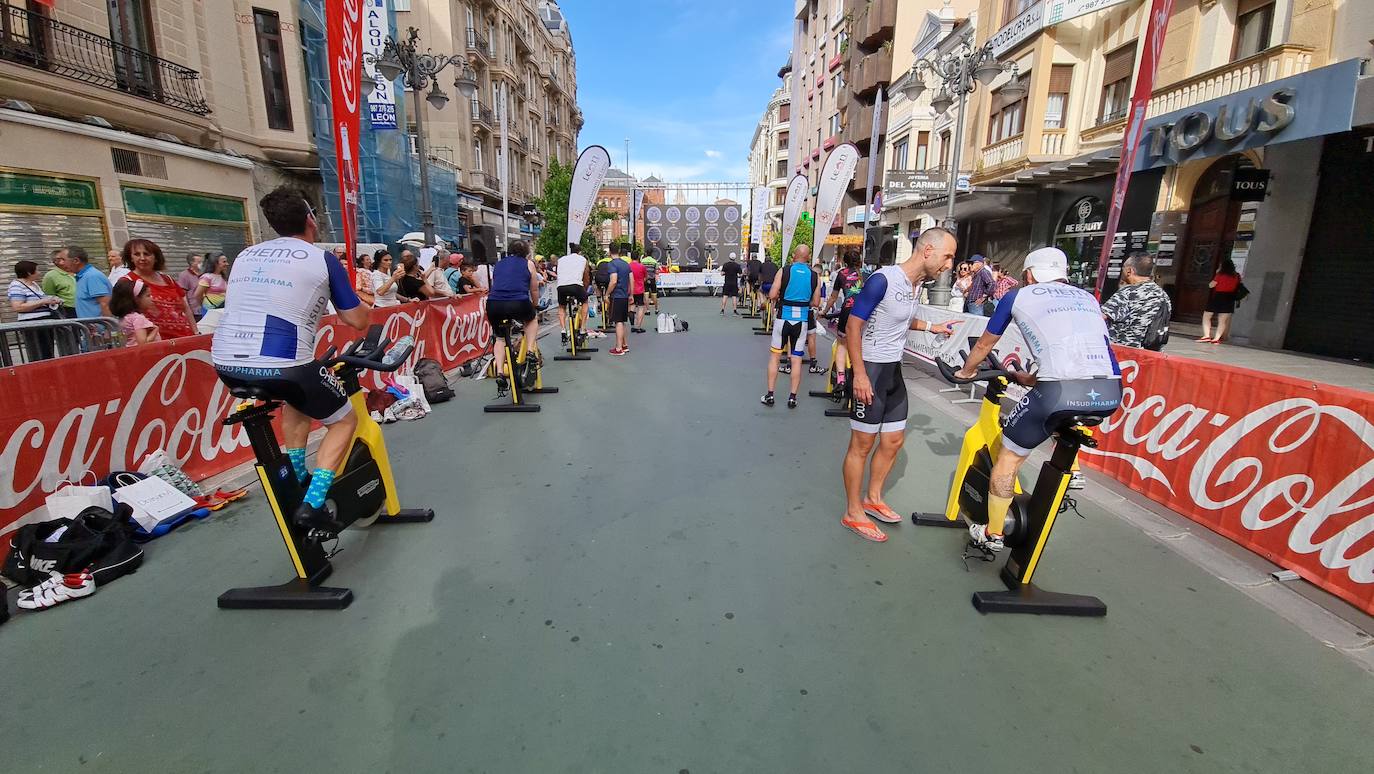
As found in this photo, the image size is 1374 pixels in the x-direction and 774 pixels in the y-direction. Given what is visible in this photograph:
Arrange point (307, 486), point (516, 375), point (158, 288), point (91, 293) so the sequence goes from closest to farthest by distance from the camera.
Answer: point (307, 486) → point (158, 288) → point (91, 293) → point (516, 375)

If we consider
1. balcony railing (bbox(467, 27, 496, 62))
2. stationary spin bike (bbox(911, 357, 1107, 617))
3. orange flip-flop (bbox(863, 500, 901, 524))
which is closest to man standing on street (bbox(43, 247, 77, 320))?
orange flip-flop (bbox(863, 500, 901, 524))

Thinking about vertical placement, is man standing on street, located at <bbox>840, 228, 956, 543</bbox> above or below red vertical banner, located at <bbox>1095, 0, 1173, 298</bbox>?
below

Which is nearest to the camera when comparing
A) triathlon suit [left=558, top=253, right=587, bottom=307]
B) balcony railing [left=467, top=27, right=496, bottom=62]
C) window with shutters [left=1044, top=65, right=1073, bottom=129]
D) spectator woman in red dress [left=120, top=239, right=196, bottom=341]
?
spectator woman in red dress [left=120, top=239, right=196, bottom=341]

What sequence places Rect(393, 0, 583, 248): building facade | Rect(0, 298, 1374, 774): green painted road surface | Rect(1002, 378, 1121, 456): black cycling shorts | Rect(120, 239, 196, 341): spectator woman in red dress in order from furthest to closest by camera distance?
Rect(393, 0, 583, 248): building facade, Rect(120, 239, 196, 341): spectator woman in red dress, Rect(1002, 378, 1121, 456): black cycling shorts, Rect(0, 298, 1374, 774): green painted road surface

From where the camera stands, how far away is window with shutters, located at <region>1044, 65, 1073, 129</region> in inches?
595

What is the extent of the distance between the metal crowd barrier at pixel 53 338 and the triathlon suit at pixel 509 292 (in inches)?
122

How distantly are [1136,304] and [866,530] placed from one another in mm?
3429

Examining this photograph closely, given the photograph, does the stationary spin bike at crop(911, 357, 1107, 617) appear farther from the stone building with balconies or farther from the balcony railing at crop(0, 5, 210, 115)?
the balcony railing at crop(0, 5, 210, 115)

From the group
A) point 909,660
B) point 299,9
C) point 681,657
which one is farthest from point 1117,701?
point 299,9

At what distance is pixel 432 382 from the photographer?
6910 mm

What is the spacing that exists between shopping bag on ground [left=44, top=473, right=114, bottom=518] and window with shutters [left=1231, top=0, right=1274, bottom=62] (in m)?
16.7

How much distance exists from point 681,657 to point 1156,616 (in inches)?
92.6

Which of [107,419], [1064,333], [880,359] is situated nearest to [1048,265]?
[1064,333]

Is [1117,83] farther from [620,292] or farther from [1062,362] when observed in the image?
[1062,362]
